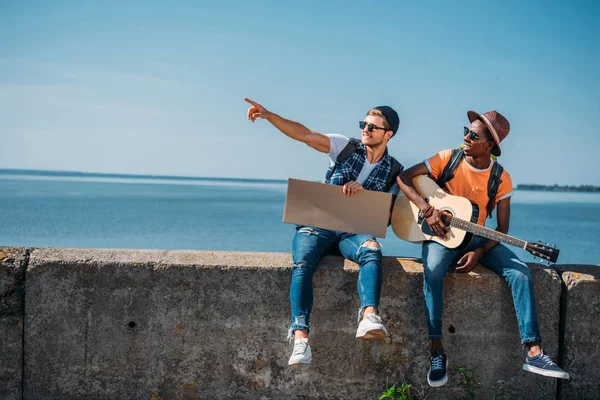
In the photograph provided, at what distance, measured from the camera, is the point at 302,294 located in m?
3.57

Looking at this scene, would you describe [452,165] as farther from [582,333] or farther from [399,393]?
[399,393]

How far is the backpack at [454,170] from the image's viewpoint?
411cm

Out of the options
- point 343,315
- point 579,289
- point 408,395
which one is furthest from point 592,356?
point 343,315

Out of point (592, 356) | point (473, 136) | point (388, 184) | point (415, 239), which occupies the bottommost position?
point (592, 356)

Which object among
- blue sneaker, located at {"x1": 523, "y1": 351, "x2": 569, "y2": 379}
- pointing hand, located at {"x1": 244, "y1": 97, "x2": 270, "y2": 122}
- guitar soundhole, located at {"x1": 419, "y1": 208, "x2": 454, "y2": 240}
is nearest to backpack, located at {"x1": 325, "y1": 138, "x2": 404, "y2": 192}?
guitar soundhole, located at {"x1": 419, "y1": 208, "x2": 454, "y2": 240}

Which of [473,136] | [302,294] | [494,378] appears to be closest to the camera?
[302,294]

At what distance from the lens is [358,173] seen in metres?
4.29

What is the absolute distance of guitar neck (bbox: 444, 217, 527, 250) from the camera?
3.77 metres

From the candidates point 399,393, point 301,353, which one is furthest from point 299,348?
point 399,393

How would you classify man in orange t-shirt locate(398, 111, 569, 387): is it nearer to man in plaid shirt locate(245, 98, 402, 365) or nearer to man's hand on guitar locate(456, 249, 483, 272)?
man's hand on guitar locate(456, 249, 483, 272)

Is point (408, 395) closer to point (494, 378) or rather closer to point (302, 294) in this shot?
point (494, 378)

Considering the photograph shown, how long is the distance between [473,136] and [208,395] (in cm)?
234

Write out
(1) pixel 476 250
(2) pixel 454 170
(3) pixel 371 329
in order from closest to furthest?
(3) pixel 371 329 < (1) pixel 476 250 < (2) pixel 454 170

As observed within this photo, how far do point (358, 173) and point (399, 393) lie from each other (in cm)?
145
